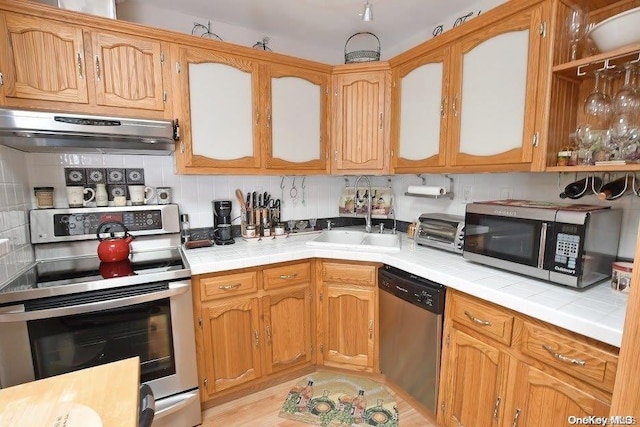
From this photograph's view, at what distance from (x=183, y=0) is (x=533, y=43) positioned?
6.41 ft

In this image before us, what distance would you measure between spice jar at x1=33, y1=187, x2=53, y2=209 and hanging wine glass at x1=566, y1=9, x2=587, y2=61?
2749 mm

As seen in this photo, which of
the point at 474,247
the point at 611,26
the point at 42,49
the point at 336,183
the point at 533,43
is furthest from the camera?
the point at 336,183

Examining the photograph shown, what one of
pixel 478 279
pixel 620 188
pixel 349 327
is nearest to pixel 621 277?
pixel 620 188

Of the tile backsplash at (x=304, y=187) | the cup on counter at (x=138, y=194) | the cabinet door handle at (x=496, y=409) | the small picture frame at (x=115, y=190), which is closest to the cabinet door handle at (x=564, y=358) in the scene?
the cabinet door handle at (x=496, y=409)

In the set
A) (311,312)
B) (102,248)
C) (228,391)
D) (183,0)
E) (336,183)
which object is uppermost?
(183,0)

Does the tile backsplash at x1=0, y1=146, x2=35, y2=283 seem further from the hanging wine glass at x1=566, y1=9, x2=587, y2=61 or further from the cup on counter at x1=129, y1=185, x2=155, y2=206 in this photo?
the hanging wine glass at x1=566, y1=9, x2=587, y2=61

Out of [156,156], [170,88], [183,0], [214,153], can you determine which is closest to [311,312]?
[214,153]

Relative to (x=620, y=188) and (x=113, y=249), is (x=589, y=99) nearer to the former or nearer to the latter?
(x=620, y=188)

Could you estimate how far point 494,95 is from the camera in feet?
5.00

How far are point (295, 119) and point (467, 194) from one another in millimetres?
1278

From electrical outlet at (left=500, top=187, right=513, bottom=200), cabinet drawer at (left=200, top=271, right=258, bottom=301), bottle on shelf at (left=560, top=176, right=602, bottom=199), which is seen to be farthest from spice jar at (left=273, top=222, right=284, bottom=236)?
bottle on shelf at (left=560, top=176, right=602, bottom=199)

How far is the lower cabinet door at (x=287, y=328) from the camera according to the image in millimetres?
1898

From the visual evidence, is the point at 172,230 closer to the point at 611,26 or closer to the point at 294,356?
the point at 294,356

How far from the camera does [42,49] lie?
1.47m
